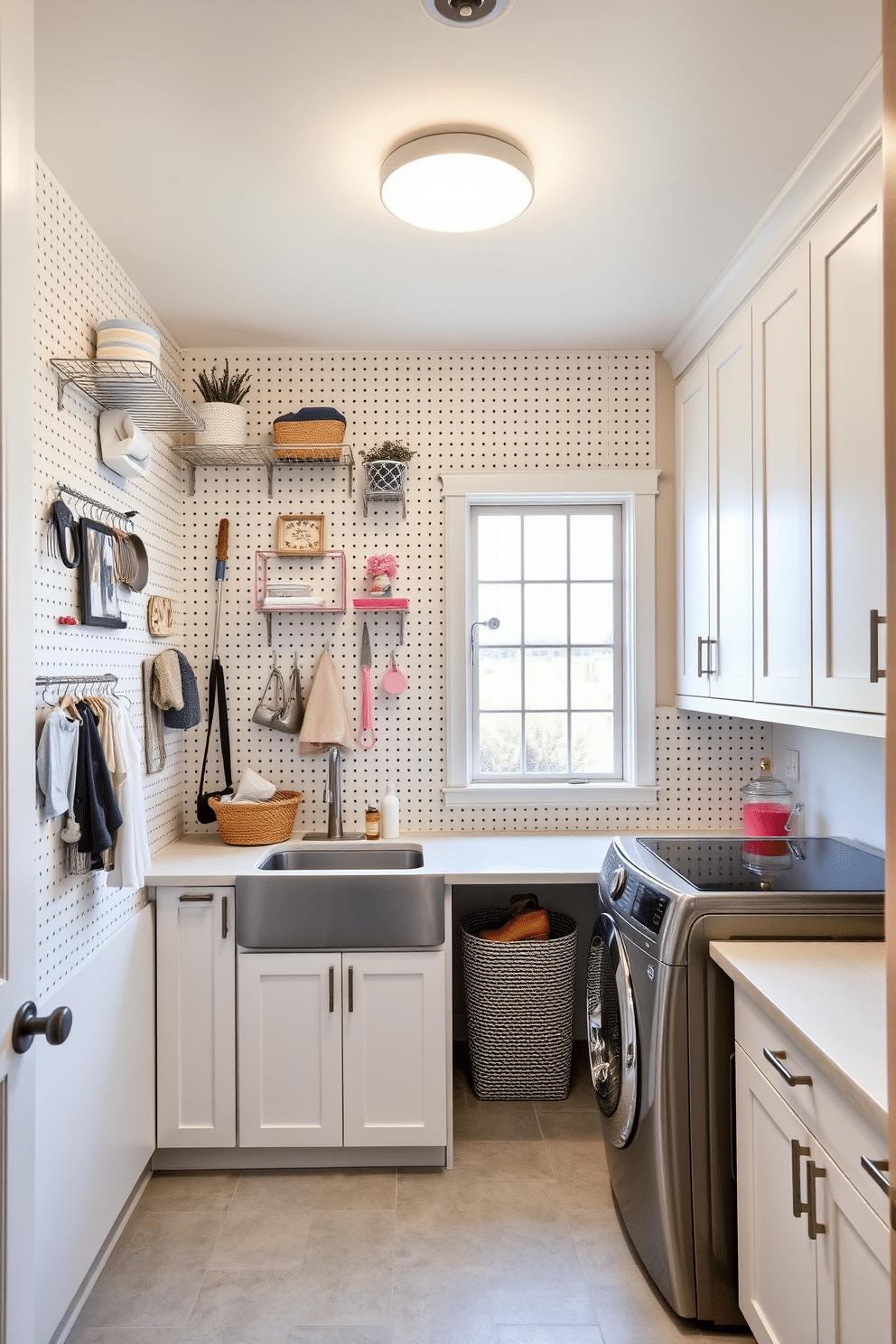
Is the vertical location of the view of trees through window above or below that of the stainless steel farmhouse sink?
above

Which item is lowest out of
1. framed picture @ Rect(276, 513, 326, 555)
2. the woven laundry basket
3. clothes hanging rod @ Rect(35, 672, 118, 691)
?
the woven laundry basket

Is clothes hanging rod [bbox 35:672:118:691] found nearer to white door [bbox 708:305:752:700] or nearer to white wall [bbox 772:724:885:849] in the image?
white door [bbox 708:305:752:700]

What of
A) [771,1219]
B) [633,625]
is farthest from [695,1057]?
[633,625]

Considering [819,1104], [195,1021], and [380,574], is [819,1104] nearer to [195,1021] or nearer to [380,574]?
[195,1021]

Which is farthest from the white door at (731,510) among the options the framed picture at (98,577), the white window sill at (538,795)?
the framed picture at (98,577)

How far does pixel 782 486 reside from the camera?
213 cm

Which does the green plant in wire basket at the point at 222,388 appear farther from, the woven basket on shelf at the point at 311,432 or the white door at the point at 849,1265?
the white door at the point at 849,1265

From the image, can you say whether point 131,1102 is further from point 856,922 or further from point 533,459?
point 533,459

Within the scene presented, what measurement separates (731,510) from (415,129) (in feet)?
4.31

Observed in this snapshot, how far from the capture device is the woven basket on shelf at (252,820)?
9.45ft

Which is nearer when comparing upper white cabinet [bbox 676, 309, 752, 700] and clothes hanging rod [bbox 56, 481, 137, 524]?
clothes hanging rod [bbox 56, 481, 137, 524]

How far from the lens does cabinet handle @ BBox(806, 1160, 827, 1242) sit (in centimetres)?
141

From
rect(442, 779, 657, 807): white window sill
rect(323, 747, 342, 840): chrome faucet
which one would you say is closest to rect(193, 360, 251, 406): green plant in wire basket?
rect(323, 747, 342, 840): chrome faucet

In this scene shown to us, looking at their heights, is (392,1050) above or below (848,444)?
below
